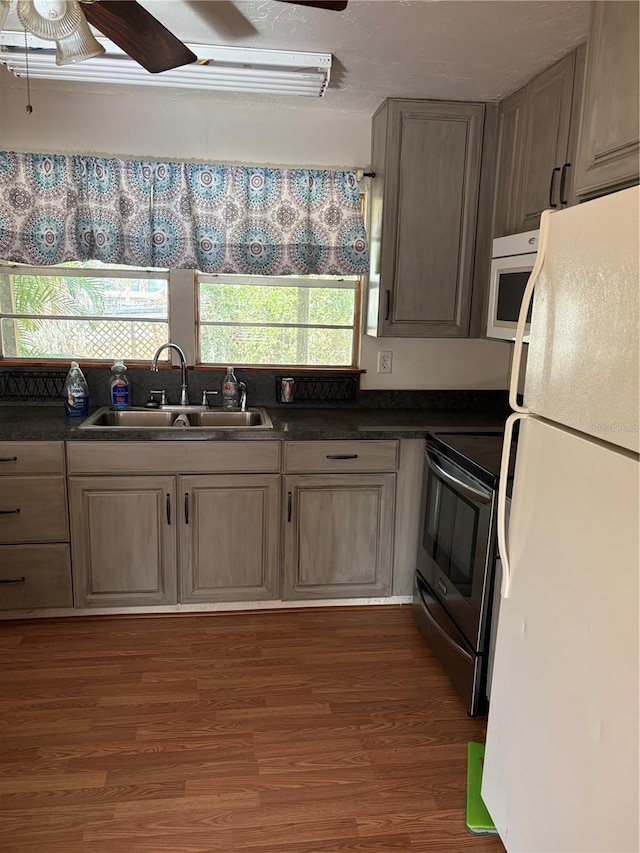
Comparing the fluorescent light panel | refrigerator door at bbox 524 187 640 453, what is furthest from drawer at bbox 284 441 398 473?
the fluorescent light panel

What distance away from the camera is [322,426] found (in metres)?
2.81

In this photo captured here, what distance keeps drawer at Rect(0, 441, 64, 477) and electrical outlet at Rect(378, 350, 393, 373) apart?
5.22 ft

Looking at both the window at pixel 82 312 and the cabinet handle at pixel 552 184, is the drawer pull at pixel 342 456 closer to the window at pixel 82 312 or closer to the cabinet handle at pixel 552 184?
the window at pixel 82 312

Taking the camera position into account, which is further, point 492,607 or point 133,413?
point 133,413

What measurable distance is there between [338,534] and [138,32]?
2036mm

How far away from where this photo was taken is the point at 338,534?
2.88 m

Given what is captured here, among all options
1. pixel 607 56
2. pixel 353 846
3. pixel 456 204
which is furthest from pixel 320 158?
pixel 353 846

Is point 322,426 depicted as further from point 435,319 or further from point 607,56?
point 607,56

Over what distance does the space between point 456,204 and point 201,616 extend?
2206mm

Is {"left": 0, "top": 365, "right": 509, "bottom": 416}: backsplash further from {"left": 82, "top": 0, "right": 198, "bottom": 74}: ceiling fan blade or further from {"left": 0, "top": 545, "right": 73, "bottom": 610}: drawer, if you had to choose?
{"left": 82, "top": 0, "right": 198, "bottom": 74}: ceiling fan blade

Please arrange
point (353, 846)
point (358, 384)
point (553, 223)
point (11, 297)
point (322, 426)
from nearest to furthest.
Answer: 1. point (553, 223)
2. point (353, 846)
3. point (322, 426)
4. point (11, 297)
5. point (358, 384)

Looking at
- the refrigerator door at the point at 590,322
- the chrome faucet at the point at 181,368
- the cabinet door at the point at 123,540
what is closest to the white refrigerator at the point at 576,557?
the refrigerator door at the point at 590,322

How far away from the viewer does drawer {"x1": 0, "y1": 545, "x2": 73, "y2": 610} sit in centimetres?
271

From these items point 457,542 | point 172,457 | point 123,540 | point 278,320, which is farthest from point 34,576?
point 457,542
